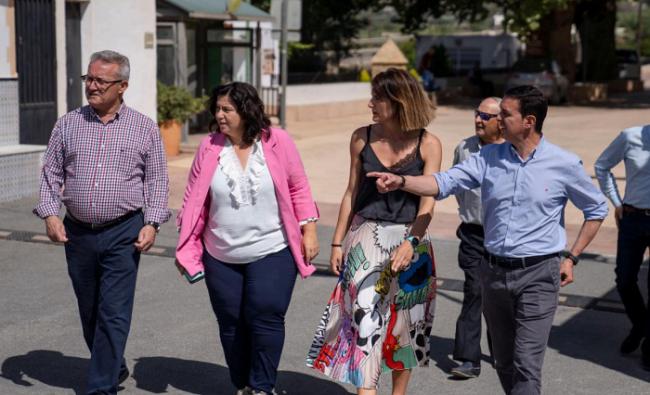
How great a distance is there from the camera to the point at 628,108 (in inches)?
1334

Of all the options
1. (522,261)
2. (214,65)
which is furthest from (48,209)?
(214,65)

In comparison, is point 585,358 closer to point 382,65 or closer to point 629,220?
point 629,220

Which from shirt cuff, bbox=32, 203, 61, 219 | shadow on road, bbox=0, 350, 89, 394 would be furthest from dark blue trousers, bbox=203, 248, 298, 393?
shadow on road, bbox=0, 350, 89, 394

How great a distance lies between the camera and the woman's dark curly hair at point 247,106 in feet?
17.1

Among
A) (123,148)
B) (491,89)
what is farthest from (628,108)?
(123,148)

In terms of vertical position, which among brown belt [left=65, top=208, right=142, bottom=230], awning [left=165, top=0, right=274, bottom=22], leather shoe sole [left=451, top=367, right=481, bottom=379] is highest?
awning [left=165, top=0, right=274, bottom=22]

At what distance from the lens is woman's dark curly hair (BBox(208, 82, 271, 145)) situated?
17.1 ft

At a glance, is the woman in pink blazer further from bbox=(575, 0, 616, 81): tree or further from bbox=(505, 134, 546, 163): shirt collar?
bbox=(575, 0, 616, 81): tree

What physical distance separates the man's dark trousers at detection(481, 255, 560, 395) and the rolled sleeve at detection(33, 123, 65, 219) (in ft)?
7.08

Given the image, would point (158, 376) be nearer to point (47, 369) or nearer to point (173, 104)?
point (47, 369)

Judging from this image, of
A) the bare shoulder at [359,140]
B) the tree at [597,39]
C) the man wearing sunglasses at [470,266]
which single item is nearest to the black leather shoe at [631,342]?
the man wearing sunglasses at [470,266]

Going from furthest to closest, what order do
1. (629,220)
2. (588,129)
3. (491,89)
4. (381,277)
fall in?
(491,89) → (588,129) → (629,220) → (381,277)

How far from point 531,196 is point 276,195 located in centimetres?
127

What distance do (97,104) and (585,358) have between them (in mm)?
3455
